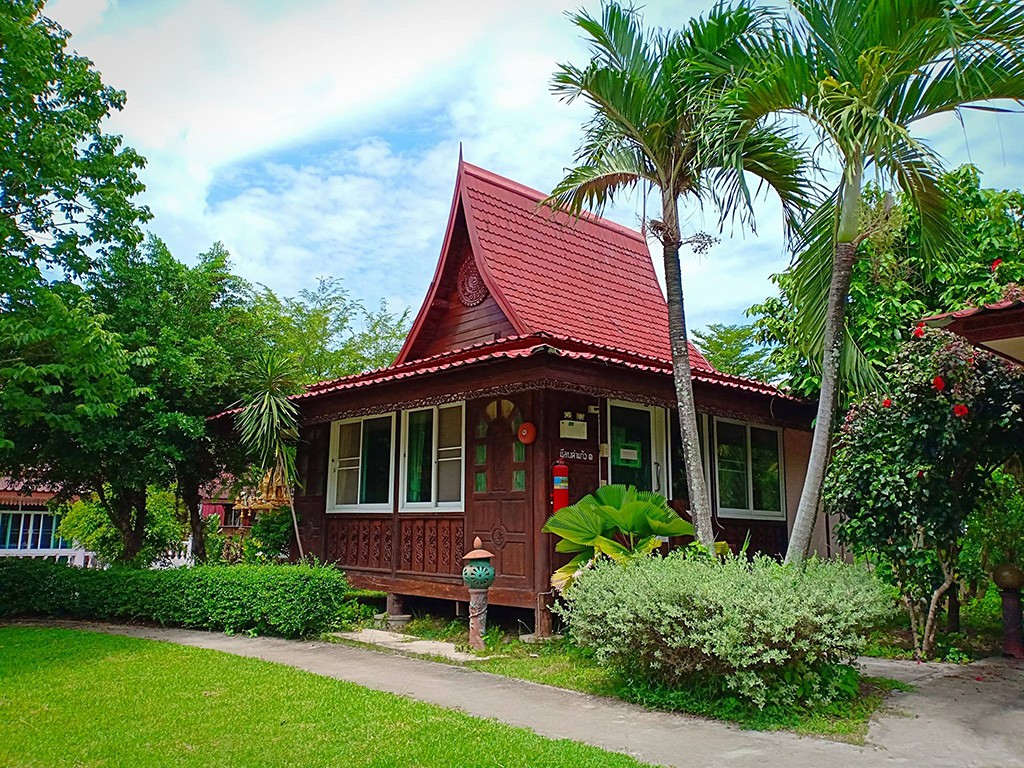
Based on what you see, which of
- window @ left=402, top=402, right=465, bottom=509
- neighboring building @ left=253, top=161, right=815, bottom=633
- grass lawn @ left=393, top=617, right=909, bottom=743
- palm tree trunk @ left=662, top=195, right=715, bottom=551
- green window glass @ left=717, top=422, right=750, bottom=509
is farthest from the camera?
green window glass @ left=717, top=422, right=750, bottom=509

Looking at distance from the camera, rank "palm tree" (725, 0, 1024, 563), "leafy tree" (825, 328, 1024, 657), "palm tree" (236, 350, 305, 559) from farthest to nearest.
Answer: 1. "palm tree" (236, 350, 305, 559)
2. "leafy tree" (825, 328, 1024, 657)
3. "palm tree" (725, 0, 1024, 563)

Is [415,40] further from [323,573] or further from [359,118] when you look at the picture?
[323,573]

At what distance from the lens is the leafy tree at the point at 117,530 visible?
1778 cm

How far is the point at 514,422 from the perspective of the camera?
30.9 ft

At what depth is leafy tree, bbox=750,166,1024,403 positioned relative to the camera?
10.5 meters

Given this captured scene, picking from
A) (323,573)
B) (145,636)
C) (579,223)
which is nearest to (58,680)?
(145,636)

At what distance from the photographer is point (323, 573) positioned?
9789 millimetres

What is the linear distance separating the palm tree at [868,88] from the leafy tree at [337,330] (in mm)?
19586

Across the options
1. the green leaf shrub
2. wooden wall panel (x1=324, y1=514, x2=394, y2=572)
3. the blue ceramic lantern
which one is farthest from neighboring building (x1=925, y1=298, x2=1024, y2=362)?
wooden wall panel (x1=324, y1=514, x2=394, y2=572)

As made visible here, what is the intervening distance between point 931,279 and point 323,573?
A: 29.1 feet

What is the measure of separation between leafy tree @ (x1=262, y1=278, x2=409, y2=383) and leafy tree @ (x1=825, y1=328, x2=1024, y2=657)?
19.0m

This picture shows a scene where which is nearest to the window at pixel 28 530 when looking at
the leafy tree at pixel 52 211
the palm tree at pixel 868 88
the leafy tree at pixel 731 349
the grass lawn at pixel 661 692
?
the leafy tree at pixel 52 211

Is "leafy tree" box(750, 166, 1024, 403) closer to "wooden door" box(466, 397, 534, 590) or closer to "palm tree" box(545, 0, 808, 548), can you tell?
"palm tree" box(545, 0, 808, 548)

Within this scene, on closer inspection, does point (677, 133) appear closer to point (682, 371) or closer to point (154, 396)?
point (682, 371)
